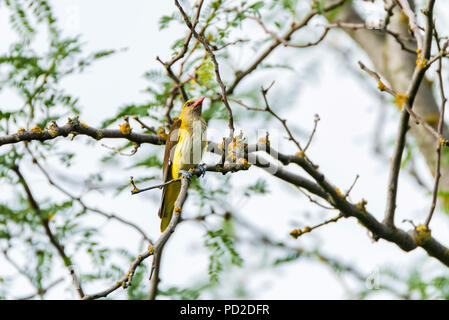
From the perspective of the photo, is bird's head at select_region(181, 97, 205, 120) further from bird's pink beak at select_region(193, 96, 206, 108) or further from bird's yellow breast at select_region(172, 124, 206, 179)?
bird's yellow breast at select_region(172, 124, 206, 179)

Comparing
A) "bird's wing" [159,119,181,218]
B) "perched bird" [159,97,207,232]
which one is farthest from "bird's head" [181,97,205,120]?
"bird's wing" [159,119,181,218]

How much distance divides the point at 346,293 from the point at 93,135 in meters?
2.79

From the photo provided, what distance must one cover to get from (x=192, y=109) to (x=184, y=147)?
0.30 m

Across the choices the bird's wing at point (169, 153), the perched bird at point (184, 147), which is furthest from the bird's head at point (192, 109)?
the bird's wing at point (169, 153)

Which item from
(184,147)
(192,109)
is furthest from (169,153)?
(192,109)

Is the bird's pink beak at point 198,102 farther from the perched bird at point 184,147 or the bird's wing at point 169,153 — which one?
the bird's wing at point 169,153

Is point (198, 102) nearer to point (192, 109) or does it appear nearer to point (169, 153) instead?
point (192, 109)

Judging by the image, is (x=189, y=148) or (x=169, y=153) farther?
(x=189, y=148)

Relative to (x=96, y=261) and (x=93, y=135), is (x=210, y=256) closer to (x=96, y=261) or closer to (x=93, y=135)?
(x=96, y=261)

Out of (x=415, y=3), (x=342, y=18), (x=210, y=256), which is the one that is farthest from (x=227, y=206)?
(x=415, y=3)

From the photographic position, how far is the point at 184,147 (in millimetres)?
4258

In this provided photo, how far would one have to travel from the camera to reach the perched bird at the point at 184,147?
409cm

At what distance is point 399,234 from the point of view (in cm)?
372

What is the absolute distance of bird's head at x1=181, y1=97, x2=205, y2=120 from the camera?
405 cm
